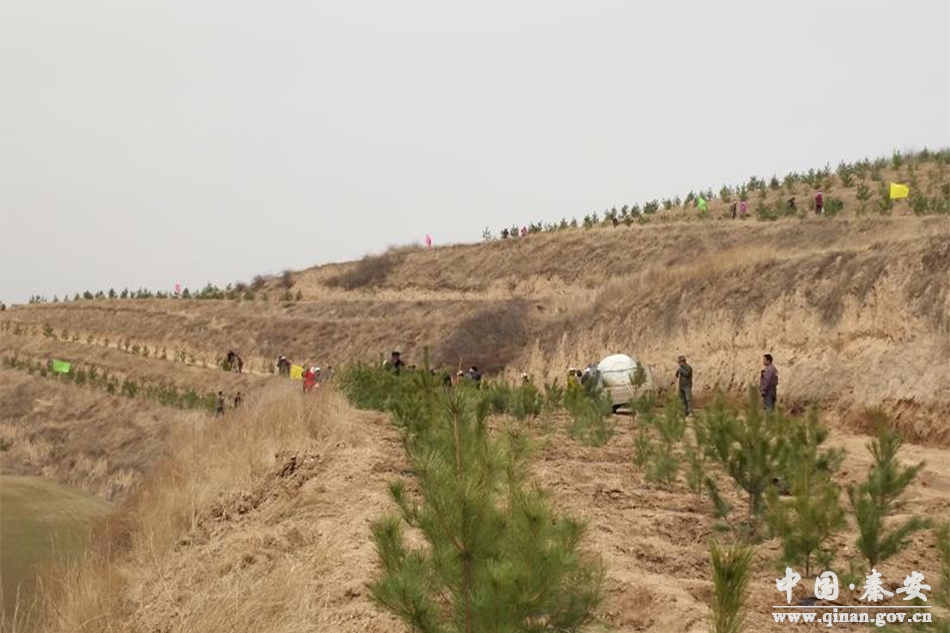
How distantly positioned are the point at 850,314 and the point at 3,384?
42.3 metres

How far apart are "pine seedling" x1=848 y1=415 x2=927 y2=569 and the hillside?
427 millimetres

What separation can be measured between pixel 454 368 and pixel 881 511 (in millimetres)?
29830

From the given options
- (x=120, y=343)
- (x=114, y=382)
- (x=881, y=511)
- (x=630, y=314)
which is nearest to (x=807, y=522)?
(x=881, y=511)

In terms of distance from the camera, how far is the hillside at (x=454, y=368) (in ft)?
23.4

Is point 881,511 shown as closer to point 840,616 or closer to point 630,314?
point 840,616

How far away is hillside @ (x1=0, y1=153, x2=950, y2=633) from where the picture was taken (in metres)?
7.12

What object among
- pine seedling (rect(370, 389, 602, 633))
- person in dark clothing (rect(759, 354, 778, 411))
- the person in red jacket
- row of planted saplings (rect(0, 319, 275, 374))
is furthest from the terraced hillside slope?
pine seedling (rect(370, 389, 602, 633))

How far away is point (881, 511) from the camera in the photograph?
6824 mm

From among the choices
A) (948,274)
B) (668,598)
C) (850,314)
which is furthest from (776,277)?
(668,598)

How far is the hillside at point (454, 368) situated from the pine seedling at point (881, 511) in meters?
0.43

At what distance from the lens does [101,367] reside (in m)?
48.8

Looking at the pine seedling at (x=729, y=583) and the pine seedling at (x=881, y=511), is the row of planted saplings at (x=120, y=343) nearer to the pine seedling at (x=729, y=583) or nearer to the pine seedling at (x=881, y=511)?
the pine seedling at (x=881, y=511)

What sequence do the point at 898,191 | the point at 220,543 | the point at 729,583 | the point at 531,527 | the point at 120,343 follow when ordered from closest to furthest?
the point at 729,583 < the point at 531,527 < the point at 220,543 < the point at 898,191 < the point at 120,343

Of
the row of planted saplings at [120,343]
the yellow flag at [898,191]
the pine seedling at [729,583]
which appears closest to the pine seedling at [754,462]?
the pine seedling at [729,583]
